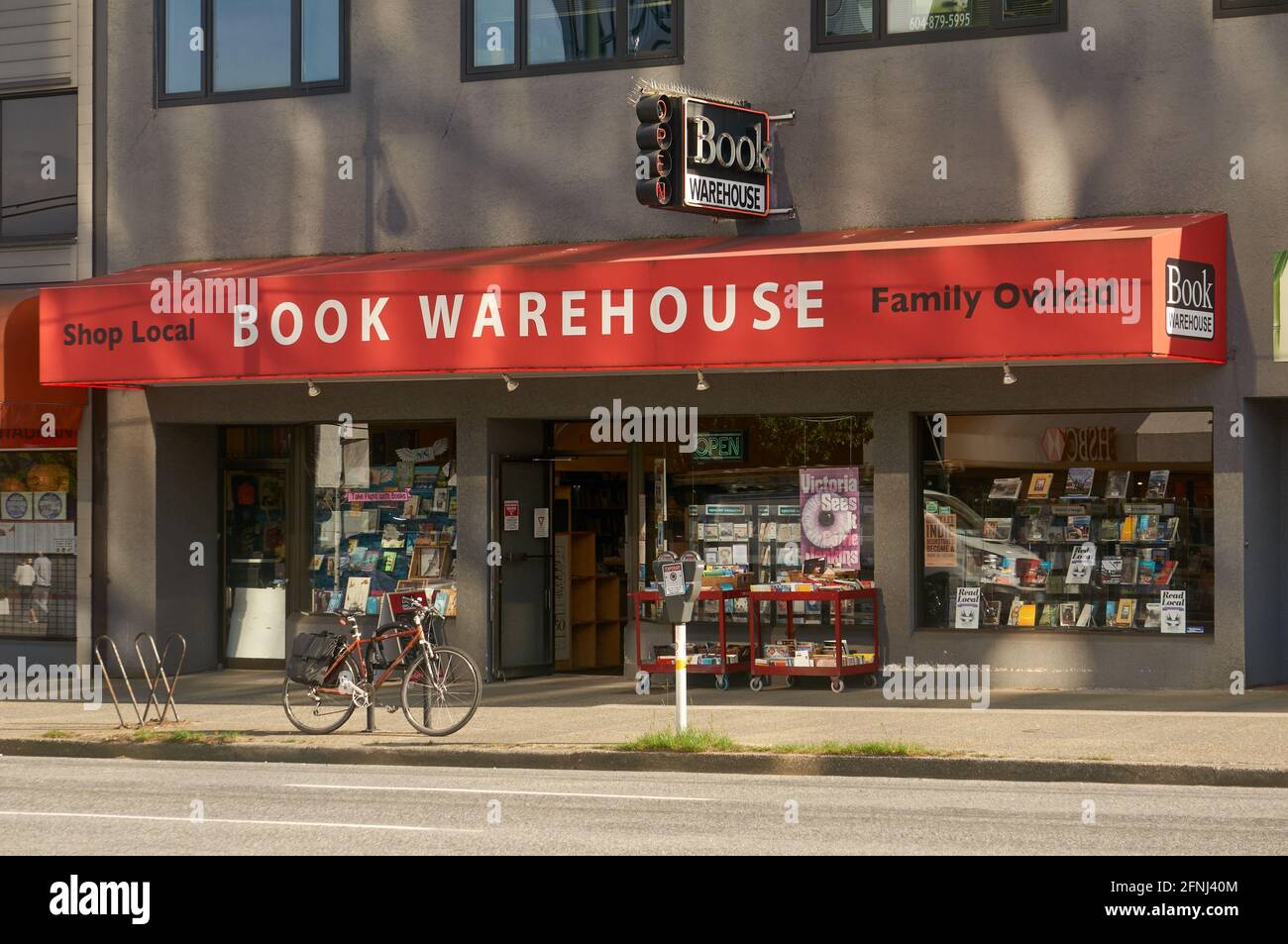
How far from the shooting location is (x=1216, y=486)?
15.8m

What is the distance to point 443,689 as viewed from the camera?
14430 mm

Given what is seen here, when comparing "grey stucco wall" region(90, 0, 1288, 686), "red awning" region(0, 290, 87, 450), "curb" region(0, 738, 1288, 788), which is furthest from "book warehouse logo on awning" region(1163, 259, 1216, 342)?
"red awning" region(0, 290, 87, 450)

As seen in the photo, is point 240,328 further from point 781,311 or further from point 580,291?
point 781,311

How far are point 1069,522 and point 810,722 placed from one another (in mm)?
3415

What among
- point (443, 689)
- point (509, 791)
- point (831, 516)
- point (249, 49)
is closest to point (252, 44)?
point (249, 49)

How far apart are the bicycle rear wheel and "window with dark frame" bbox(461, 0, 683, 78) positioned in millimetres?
6405

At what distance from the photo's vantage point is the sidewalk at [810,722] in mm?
12977

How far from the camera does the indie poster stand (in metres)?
17.2

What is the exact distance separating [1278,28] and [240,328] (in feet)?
31.0

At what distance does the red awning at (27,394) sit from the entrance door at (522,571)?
4.76 metres

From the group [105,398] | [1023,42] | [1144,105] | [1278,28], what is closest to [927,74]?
[1023,42]

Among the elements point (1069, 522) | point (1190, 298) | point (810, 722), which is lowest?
point (810, 722)

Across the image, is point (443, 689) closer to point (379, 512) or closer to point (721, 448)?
point (721, 448)

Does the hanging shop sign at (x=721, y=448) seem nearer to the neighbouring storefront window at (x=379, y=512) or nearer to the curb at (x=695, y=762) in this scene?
the neighbouring storefront window at (x=379, y=512)
